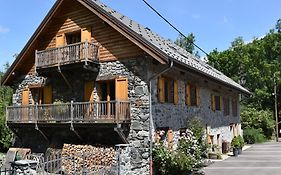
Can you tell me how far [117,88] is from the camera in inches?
593

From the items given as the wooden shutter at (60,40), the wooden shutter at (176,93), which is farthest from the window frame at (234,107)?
the wooden shutter at (60,40)

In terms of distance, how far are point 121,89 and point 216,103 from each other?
1030 centimetres

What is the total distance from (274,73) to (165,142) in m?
36.0

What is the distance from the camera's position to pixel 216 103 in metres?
23.1

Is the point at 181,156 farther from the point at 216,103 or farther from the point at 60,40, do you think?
the point at 216,103

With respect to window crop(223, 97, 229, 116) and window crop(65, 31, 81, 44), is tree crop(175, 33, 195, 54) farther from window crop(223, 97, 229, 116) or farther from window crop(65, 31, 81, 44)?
window crop(65, 31, 81, 44)

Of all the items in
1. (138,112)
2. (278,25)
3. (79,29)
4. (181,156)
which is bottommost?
(181,156)

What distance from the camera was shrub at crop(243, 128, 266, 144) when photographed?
106ft

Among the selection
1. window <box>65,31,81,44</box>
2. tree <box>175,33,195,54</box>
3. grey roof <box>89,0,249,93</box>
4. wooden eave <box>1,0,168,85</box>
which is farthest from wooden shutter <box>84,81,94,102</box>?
tree <box>175,33,195,54</box>

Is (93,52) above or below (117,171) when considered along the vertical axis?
above

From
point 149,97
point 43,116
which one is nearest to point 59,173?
point 43,116

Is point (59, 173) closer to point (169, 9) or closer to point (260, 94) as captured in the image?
point (169, 9)

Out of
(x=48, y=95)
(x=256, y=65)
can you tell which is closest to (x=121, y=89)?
(x=48, y=95)

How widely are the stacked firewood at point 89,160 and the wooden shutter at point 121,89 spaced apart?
2.33 meters
